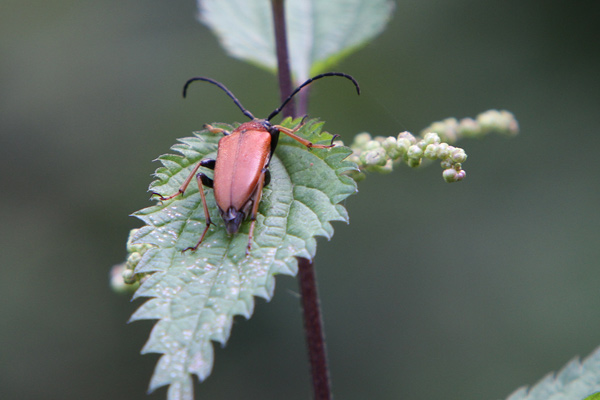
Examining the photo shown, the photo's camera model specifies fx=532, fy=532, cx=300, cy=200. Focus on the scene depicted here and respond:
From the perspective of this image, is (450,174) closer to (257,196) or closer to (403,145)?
(403,145)

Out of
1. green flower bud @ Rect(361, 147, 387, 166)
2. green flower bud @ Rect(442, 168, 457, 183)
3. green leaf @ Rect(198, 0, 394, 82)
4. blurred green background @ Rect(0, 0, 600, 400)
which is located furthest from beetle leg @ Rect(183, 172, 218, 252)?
blurred green background @ Rect(0, 0, 600, 400)

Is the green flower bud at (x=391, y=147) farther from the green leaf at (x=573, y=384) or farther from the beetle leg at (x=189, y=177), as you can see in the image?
the green leaf at (x=573, y=384)

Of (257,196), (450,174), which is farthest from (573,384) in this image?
(257,196)

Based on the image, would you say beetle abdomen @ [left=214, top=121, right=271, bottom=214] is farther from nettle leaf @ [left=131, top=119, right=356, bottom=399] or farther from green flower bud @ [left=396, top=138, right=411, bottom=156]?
green flower bud @ [left=396, top=138, right=411, bottom=156]

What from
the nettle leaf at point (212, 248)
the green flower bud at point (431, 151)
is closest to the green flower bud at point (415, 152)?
the green flower bud at point (431, 151)

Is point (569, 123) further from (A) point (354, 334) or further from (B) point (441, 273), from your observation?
(A) point (354, 334)

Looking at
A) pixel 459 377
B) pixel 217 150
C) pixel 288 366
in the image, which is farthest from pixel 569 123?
pixel 217 150
